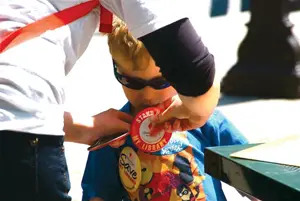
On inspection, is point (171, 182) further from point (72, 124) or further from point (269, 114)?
point (269, 114)

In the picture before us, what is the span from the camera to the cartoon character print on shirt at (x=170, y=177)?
273 cm

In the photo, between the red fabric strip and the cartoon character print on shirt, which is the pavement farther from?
the red fabric strip

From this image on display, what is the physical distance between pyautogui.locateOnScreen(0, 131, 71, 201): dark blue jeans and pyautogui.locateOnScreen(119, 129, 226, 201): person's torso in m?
0.67

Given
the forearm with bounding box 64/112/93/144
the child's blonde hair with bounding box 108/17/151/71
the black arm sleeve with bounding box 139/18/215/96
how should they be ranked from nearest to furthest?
1. the black arm sleeve with bounding box 139/18/215/96
2. the forearm with bounding box 64/112/93/144
3. the child's blonde hair with bounding box 108/17/151/71

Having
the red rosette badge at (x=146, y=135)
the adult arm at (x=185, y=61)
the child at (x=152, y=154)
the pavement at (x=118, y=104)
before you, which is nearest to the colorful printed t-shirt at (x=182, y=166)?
the child at (x=152, y=154)

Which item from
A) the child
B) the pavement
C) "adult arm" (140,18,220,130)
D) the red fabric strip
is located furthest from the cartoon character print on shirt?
the pavement

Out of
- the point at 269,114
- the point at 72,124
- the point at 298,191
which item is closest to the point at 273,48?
the point at 269,114

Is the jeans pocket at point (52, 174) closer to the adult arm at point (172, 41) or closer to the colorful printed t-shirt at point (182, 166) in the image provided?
the adult arm at point (172, 41)

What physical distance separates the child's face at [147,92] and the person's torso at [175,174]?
0.14 m

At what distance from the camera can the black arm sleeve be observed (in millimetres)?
2037

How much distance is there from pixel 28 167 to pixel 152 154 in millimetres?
731

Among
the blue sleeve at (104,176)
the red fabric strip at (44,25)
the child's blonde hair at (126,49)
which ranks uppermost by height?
the red fabric strip at (44,25)

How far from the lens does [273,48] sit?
6566 mm

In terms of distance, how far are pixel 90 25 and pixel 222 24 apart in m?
7.88
